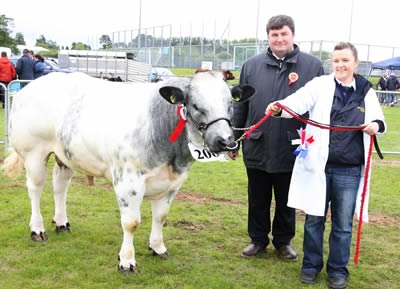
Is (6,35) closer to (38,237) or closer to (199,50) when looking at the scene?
(199,50)

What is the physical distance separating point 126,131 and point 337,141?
185 centimetres

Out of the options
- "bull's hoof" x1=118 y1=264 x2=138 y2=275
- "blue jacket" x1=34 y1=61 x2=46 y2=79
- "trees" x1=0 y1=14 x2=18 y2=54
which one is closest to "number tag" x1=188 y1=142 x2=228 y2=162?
"bull's hoof" x1=118 y1=264 x2=138 y2=275

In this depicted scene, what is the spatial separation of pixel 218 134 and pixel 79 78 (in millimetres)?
2167

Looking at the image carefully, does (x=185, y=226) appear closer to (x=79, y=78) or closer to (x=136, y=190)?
(x=136, y=190)

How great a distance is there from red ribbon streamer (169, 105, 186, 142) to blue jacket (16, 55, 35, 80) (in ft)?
47.8

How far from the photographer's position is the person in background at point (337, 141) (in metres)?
4.25

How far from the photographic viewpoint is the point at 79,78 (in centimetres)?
540

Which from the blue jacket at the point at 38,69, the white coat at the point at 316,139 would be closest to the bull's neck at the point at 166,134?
the white coat at the point at 316,139

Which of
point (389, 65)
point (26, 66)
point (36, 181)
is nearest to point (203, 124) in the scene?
point (36, 181)

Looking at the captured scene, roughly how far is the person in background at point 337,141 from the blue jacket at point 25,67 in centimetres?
1502

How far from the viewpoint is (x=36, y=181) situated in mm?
5566

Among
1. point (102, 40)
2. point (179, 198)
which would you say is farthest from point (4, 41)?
point (179, 198)

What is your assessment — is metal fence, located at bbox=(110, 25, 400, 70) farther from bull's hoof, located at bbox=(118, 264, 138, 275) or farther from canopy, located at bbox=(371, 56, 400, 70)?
bull's hoof, located at bbox=(118, 264, 138, 275)

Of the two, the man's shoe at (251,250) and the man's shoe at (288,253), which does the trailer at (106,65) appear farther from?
the man's shoe at (288,253)
